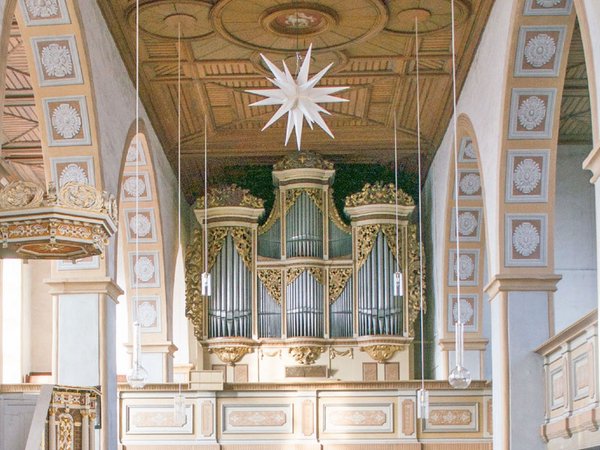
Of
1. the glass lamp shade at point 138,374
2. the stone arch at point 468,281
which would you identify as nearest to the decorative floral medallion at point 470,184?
the stone arch at point 468,281

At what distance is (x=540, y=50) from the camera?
11961 millimetres

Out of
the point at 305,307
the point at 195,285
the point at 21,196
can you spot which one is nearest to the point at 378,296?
the point at 305,307

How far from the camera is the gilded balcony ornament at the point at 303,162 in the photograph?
1892 cm

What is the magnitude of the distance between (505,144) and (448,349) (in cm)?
591

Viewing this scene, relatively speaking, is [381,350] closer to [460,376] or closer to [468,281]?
[468,281]

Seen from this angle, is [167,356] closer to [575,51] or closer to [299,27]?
[299,27]

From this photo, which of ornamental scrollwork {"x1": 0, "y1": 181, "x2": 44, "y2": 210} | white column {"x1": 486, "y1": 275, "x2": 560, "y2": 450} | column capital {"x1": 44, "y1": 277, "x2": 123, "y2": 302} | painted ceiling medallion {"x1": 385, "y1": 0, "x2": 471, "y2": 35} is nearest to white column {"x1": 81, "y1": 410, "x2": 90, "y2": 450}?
ornamental scrollwork {"x1": 0, "y1": 181, "x2": 44, "y2": 210}

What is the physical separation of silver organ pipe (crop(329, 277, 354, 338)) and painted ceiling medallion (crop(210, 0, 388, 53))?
519 centimetres

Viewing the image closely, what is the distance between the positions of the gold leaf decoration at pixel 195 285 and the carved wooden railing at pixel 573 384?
24.9 feet

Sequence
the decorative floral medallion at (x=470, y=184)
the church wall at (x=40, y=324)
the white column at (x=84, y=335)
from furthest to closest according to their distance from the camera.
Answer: the church wall at (x=40, y=324), the decorative floral medallion at (x=470, y=184), the white column at (x=84, y=335)

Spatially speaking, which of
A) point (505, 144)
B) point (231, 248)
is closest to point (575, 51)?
point (505, 144)

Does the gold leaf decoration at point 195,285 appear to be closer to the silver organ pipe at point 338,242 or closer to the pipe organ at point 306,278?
the pipe organ at point 306,278

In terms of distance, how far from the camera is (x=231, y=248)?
18.9 meters

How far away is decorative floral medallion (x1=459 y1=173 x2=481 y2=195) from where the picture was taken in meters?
16.5
